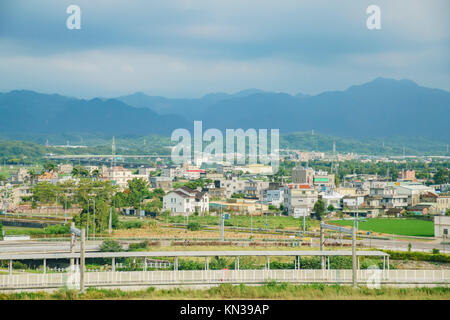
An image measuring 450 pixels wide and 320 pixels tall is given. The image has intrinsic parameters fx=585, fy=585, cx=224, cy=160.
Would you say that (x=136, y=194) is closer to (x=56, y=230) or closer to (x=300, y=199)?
(x=300, y=199)

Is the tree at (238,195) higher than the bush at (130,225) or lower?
higher

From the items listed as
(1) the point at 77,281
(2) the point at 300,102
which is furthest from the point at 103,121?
Result: (1) the point at 77,281

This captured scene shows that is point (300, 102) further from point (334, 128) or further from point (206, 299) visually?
point (206, 299)

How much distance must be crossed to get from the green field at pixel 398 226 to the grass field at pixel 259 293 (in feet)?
24.3

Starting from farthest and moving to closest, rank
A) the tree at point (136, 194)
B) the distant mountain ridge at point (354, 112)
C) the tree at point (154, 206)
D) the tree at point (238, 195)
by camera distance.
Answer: the distant mountain ridge at point (354, 112), the tree at point (238, 195), the tree at point (136, 194), the tree at point (154, 206)

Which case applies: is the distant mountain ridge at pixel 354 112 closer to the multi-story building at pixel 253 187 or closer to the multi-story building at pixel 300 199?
the multi-story building at pixel 253 187

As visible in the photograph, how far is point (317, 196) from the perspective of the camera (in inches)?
771

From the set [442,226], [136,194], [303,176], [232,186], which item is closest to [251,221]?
[136,194]

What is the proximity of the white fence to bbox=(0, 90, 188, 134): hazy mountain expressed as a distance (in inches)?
5713

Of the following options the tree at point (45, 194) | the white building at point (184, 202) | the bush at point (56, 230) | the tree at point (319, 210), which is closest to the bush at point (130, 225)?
the bush at point (56, 230)

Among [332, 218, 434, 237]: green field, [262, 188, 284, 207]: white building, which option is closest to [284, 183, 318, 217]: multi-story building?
[262, 188, 284, 207]: white building

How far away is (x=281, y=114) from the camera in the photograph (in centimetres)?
17412

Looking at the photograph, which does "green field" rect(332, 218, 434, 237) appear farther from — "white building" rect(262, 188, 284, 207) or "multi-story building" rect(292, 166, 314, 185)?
"multi-story building" rect(292, 166, 314, 185)

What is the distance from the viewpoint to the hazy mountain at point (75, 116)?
6009 inches
